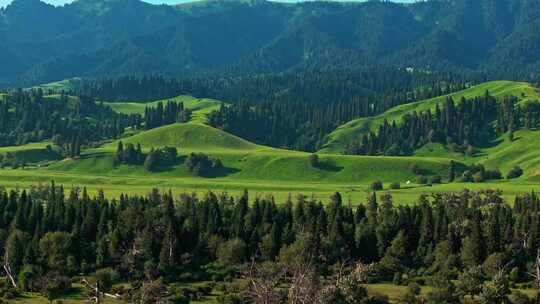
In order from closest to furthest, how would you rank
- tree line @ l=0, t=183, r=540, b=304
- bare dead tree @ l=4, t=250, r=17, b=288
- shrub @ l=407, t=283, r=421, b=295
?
shrub @ l=407, t=283, r=421, b=295 < bare dead tree @ l=4, t=250, r=17, b=288 < tree line @ l=0, t=183, r=540, b=304

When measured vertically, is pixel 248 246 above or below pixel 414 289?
above

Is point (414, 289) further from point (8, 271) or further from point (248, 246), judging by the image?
point (8, 271)

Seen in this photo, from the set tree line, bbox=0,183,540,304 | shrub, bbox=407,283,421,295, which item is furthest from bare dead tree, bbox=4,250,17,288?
shrub, bbox=407,283,421,295

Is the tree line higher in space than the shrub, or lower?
higher

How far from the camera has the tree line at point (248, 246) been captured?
118125 mm

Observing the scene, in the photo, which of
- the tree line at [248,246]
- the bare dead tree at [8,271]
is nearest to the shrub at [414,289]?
the tree line at [248,246]

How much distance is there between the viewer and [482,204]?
19775 centimetres

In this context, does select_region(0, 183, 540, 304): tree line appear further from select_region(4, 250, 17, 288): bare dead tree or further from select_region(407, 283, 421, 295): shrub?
select_region(407, 283, 421, 295): shrub

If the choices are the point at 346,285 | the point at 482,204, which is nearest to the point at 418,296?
the point at 346,285

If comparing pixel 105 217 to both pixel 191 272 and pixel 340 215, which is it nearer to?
pixel 191 272

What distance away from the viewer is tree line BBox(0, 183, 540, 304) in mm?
118125

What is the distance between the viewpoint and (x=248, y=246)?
143 meters

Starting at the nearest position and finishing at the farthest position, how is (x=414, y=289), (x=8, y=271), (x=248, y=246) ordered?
(x=414, y=289) < (x=8, y=271) < (x=248, y=246)

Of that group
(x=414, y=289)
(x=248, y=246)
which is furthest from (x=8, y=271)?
(x=414, y=289)
